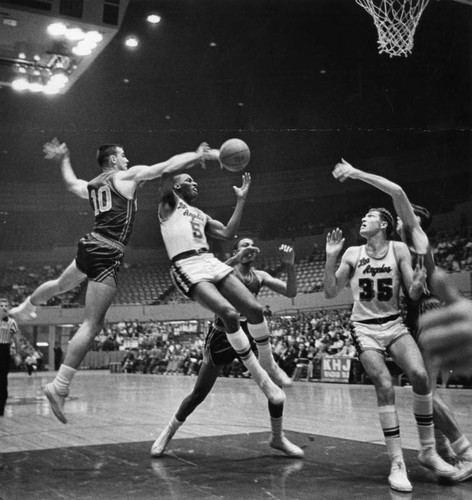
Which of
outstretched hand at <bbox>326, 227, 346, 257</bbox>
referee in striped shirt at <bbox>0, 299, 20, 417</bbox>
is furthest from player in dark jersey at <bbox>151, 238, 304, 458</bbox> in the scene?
referee in striped shirt at <bbox>0, 299, 20, 417</bbox>

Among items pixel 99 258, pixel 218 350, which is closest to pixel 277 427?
pixel 218 350

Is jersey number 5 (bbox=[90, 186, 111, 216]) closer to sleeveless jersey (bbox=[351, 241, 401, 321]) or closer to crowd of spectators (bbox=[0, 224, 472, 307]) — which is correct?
sleeveless jersey (bbox=[351, 241, 401, 321])

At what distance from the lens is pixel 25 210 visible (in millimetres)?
27203

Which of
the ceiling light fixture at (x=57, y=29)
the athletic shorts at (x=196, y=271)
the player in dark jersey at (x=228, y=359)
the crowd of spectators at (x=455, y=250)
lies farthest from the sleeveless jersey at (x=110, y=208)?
the crowd of spectators at (x=455, y=250)

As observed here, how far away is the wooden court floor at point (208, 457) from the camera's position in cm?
392

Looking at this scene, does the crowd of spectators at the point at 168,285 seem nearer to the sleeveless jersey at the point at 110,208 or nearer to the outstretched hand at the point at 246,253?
the outstretched hand at the point at 246,253

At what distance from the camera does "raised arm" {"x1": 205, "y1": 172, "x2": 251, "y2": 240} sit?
5227 millimetres

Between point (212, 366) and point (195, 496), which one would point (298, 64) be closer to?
point (212, 366)

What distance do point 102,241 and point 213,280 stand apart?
0.95 meters

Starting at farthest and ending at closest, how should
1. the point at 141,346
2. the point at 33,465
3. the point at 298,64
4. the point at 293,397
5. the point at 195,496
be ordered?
the point at 141,346
the point at 298,64
the point at 293,397
the point at 33,465
the point at 195,496

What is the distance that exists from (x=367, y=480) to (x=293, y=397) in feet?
25.7

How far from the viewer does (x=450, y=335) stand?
1.40 metres

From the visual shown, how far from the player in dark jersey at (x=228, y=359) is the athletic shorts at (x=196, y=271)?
490 mm

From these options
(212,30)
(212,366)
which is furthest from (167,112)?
(212,366)
